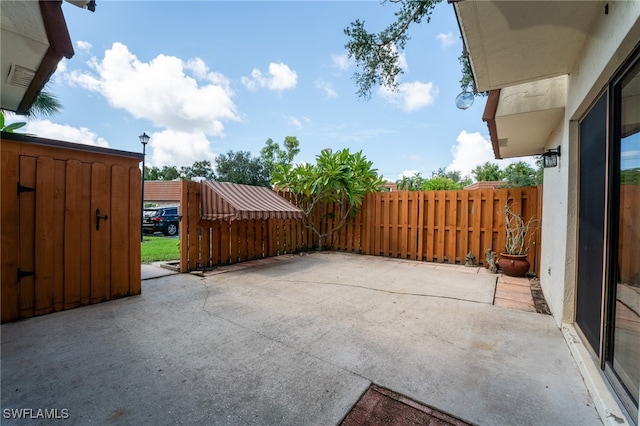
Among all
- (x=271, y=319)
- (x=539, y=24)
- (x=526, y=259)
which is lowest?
(x=271, y=319)

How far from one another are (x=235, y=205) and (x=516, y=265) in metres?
7.10

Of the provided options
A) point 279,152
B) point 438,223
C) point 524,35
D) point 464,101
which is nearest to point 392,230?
point 438,223

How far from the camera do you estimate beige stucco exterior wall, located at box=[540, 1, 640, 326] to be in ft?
6.71

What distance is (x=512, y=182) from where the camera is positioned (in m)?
29.2

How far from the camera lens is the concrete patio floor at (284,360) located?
2.12m

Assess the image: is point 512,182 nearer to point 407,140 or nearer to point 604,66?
point 407,140

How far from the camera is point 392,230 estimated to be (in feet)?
31.2

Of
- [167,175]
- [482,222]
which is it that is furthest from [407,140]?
[167,175]

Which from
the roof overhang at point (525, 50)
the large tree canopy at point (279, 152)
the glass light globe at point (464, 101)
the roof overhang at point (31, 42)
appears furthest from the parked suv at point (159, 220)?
the roof overhang at point (525, 50)

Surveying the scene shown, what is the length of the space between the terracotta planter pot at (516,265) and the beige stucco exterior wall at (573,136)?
146 cm

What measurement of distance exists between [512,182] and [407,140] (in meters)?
14.6

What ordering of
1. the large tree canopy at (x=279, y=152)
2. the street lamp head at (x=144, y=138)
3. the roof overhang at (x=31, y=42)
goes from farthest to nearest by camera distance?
the large tree canopy at (x=279, y=152), the street lamp head at (x=144, y=138), the roof overhang at (x=31, y=42)

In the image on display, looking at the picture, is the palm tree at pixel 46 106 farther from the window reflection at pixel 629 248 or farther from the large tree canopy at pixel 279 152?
the large tree canopy at pixel 279 152

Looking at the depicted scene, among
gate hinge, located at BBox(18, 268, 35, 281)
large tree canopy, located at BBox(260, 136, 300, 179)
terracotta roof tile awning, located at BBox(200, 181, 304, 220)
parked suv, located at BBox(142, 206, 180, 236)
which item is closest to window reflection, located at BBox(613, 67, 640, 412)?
terracotta roof tile awning, located at BBox(200, 181, 304, 220)
